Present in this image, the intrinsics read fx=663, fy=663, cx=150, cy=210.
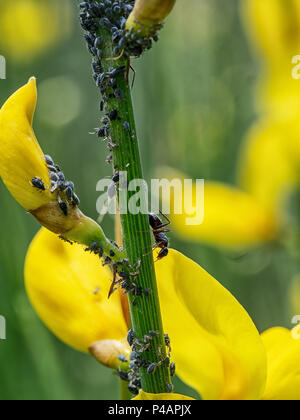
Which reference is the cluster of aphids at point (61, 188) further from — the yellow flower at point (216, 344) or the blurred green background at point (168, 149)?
the blurred green background at point (168, 149)

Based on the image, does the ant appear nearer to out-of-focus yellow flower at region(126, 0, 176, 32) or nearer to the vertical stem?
the vertical stem

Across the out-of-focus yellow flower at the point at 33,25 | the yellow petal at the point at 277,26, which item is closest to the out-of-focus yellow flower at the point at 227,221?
the yellow petal at the point at 277,26

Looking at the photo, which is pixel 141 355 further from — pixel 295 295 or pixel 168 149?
pixel 168 149

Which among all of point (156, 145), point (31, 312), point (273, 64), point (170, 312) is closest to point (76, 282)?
point (170, 312)

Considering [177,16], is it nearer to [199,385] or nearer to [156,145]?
[156,145]

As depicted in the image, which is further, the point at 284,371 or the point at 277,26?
the point at 277,26

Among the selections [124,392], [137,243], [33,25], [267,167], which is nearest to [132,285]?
[137,243]
